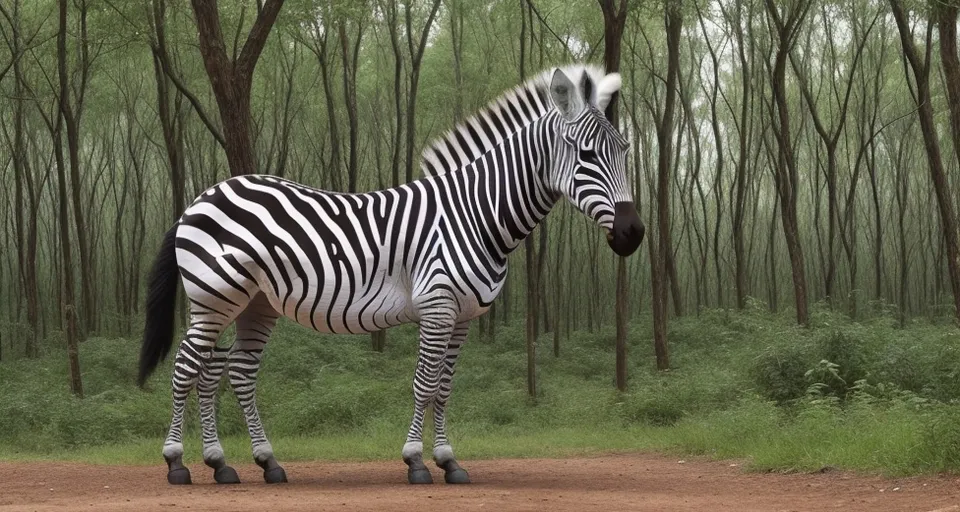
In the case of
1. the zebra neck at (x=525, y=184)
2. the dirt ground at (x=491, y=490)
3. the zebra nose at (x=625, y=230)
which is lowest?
the dirt ground at (x=491, y=490)

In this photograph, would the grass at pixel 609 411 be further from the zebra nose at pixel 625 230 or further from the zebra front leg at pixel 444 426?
the zebra front leg at pixel 444 426

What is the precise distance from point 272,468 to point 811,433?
4.95 meters

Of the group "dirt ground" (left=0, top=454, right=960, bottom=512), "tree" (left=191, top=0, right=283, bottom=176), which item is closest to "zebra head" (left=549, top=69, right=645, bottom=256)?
"dirt ground" (left=0, top=454, right=960, bottom=512)

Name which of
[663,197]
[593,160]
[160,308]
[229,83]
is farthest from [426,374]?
[663,197]

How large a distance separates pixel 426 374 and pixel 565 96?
7.62ft

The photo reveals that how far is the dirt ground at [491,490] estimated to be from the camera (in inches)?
229

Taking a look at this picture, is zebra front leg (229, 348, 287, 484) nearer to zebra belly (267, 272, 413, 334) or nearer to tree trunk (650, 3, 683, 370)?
zebra belly (267, 272, 413, 334)

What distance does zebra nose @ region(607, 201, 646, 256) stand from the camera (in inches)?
270

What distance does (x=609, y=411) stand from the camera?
48.5ft

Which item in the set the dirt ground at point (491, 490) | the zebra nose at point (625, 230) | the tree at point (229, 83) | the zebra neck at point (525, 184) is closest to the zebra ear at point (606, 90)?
the zebra neck at point (525, 184)

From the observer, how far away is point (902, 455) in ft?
25.1

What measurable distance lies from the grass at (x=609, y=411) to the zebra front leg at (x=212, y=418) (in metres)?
2.64

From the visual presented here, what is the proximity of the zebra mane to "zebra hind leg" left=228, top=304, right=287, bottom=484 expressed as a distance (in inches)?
70.0

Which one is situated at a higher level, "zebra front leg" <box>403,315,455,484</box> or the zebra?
the zebra
